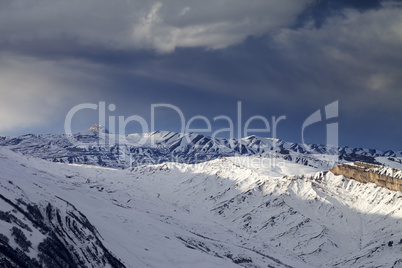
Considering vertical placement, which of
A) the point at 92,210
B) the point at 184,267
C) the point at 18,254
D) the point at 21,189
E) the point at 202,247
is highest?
the point at 21,189

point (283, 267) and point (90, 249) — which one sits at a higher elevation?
point (90, 249)

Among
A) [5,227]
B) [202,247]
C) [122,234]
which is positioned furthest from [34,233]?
[202,247]

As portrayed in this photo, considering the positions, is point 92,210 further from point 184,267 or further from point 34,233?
point 34,233

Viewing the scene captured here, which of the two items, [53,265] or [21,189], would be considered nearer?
[53,265]

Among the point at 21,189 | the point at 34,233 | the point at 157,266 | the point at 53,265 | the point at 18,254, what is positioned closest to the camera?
the point at 18,254

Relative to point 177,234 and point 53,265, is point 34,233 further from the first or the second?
point 177,234

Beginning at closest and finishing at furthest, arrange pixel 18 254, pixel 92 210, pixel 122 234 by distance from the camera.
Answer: pixel 18 254 < pixel 122 234 < pixel 92 210

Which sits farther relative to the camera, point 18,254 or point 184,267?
point 184,267

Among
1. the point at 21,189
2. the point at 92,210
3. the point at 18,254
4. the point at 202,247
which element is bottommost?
the point at 202,247

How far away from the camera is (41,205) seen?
62500 millimetres

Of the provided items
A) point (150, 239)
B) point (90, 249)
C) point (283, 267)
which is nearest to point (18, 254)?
point (90, 249)

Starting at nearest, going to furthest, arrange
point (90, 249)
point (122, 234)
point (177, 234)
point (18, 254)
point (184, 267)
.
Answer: point (18, 254)
point (90, 249)
point (184, 267)
point (122, 234)
point (177, 234)

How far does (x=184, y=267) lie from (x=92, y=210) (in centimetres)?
4064

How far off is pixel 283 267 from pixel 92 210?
6574 centimetres
